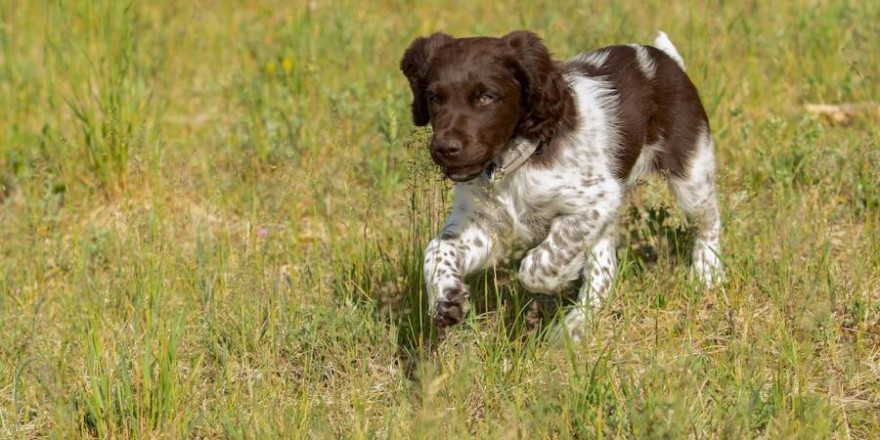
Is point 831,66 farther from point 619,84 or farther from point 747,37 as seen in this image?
point 619,84

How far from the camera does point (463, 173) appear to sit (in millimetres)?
3414

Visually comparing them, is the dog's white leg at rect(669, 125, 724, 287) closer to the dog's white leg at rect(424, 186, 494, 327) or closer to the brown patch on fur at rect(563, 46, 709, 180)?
the brown patch on fur at rect(563, 46, 709, 180)

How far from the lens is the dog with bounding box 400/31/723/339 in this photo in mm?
3480

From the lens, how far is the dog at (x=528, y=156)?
348 centimetres

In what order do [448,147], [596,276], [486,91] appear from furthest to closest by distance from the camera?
[596,276] → [486,91] → [448,147]

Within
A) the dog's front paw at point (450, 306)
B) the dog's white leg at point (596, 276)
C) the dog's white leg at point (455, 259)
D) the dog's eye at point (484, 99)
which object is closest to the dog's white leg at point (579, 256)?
the dog's white leg at point (596, 276)

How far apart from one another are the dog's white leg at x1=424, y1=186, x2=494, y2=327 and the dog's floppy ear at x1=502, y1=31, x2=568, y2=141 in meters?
0.36

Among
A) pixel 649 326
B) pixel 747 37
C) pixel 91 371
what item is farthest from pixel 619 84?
pixel 747 37

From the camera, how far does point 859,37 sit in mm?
6191

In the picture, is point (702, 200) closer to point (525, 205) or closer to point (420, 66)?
point (525, 205)

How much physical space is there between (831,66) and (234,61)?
3652 millimetres

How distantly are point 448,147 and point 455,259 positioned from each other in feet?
1.59

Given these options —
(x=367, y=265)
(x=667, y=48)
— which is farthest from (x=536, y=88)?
(x=667, y=48)

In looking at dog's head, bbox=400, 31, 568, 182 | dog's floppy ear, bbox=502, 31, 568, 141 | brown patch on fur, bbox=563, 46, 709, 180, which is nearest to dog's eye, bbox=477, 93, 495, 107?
dog's head, bbox=400, 31, 568, 182
